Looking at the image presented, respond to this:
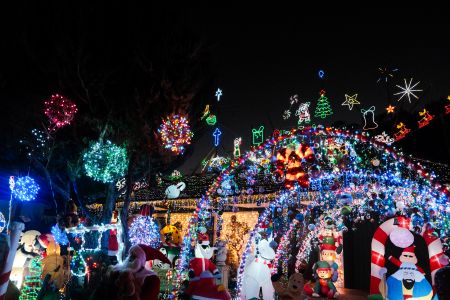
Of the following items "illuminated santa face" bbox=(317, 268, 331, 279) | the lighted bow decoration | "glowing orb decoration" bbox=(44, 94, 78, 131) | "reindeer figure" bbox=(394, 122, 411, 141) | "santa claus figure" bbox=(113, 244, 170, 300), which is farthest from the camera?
"reindeer figure" bbox=(394, 122, 411, 141)

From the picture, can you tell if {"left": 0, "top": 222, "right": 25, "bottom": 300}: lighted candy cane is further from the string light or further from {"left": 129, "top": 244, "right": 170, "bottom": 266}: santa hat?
the string light

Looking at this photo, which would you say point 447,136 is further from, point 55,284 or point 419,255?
point 55,284

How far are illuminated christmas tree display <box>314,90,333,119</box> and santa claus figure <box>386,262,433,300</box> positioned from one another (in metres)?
6.94

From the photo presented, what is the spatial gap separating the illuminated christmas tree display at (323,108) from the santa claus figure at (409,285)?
6.94 m

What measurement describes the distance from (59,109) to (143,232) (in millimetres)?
5039

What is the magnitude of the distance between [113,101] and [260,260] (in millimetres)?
7097

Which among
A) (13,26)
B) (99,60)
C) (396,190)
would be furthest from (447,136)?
(13,26)

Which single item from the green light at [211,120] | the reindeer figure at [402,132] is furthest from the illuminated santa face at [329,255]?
the green light at [211,120]

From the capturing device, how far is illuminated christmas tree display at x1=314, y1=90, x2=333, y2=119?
1399 centimetres

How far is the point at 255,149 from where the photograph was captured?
713 centimetres

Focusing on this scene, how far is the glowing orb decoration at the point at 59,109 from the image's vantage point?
10.2m

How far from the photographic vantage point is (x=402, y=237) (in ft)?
29.6

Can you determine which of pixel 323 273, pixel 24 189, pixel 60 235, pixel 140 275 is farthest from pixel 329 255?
pixel 24 189

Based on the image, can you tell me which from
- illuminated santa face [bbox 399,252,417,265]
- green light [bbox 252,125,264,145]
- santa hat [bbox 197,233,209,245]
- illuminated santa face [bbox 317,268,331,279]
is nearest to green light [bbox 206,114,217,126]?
green light [bbox 252,125,264,145]
